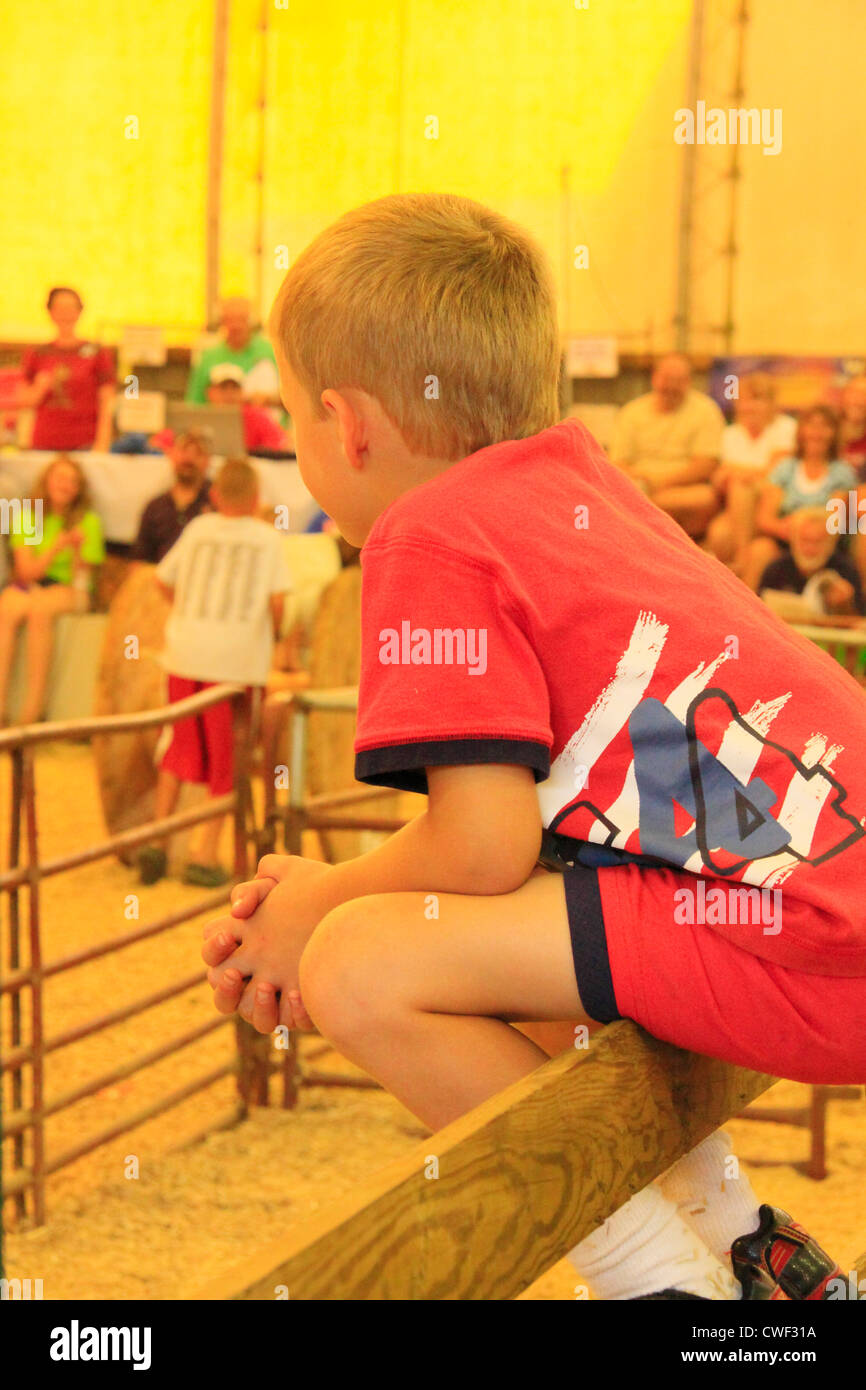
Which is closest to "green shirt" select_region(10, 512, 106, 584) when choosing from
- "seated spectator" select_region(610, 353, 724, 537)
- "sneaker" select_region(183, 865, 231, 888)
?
"sneaker" select_region(183, 865, 231, 888)

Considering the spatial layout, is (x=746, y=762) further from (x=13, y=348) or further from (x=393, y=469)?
(x=13, y=348)

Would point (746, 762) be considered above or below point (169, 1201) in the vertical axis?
above

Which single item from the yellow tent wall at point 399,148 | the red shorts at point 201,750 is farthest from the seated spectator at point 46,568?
the yellow tent wall at point 399,148

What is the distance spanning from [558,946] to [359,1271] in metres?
0.34

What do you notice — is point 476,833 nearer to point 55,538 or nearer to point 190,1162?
point 190,1162

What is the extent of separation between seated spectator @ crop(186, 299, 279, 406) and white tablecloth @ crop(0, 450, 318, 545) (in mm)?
690

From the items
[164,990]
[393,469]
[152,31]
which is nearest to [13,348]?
[152,31]

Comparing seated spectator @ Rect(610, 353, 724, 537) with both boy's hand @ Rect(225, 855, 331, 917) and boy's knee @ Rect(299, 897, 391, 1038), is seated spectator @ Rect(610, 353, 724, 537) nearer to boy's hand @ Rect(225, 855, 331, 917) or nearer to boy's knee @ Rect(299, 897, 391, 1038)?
boy's hand @ Rect(225, 855, 331, 917)

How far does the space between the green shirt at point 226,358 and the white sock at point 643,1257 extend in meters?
6.29

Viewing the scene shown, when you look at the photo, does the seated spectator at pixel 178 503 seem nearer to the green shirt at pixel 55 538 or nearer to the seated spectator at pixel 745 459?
the green shirt at pixel 55 538

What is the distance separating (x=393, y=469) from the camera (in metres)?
1.08

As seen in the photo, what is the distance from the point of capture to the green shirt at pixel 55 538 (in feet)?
20.5
